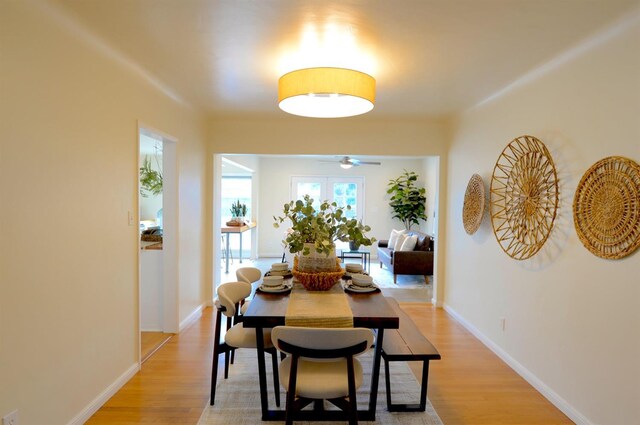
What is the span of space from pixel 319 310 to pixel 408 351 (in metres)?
Answer: 0.66

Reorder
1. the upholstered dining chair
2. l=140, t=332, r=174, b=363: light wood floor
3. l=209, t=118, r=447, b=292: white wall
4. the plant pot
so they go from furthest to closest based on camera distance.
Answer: l=209, t=118, r=447, b=292: white wall, l=140, t=332, r=174, b=363: light wood floor, the upholstered dining chair, the plant pot

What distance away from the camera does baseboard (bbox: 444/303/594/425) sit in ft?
7.96

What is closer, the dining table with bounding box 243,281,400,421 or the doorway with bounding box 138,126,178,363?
the dining table with bounding box 243,281,400,421

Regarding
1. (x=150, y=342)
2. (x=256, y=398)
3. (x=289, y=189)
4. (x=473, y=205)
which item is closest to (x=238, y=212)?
(x=289, y=189)

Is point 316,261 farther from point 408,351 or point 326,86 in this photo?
point 326,86

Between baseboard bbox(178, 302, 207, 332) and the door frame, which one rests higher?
the door frame

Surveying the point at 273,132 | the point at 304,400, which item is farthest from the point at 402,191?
the point at 304,400

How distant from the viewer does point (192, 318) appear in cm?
433

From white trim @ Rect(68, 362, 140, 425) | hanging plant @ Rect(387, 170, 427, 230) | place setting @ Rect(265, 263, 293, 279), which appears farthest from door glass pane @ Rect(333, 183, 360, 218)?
white trim @ Rect(68, 362, 140, 425)

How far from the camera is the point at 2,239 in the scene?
1.72 m

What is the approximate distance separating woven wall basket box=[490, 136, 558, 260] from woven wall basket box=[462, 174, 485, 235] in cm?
15

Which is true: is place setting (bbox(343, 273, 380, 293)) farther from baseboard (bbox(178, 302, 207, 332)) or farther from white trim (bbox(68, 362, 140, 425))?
baseboard (bbox(178, 302, 207, 332))

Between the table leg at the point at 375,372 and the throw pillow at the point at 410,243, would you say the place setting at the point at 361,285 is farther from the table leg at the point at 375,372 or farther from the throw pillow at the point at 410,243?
the throw pillow at the point at 410,243

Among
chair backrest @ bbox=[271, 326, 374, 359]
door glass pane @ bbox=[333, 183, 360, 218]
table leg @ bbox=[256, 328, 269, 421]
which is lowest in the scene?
table leg @ bbox=[256, 328, 269, 421]
